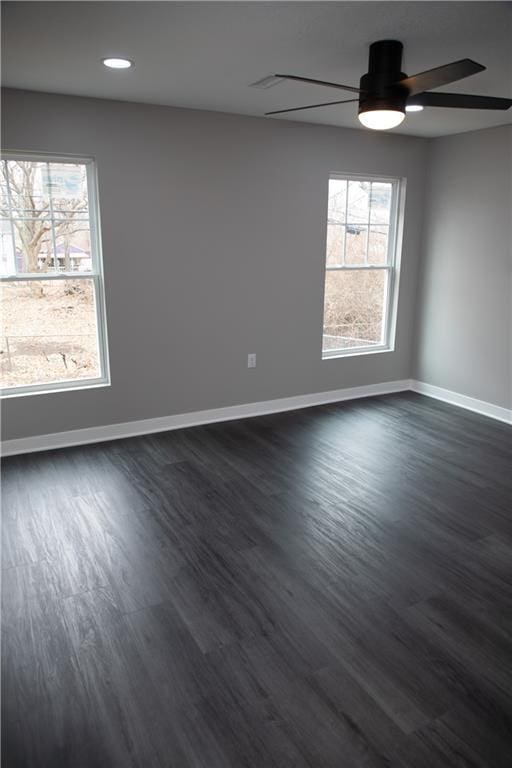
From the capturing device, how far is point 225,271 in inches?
179

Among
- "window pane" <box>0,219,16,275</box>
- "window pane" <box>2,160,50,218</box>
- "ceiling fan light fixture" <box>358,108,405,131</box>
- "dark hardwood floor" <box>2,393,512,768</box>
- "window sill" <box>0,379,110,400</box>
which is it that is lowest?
"dark hardwood floor" <box>2,393,512,768</box>

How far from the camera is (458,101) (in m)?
2.65

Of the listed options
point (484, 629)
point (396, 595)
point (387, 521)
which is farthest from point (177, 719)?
point (387, 521)

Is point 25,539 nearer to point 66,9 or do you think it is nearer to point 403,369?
point 66,9

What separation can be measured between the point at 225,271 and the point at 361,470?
198 cm

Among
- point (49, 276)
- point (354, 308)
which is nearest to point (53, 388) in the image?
point (49, 276)

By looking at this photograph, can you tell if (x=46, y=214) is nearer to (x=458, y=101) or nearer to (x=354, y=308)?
(x=458, y=101)

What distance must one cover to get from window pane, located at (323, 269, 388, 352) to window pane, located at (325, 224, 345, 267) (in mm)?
111

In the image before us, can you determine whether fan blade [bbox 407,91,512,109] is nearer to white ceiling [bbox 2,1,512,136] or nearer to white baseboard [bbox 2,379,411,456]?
white ceiling [bbox 2,1,512,136]

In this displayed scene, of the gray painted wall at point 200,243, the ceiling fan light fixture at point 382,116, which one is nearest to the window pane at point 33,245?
the gray painted wall at point 200,243

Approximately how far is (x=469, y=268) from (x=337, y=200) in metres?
1.38

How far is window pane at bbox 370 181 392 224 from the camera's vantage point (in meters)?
5.25

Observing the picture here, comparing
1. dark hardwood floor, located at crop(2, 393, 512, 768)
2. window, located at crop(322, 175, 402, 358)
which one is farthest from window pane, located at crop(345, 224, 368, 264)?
dark hardwood floor, located at crop(2, 393, 512, 768)

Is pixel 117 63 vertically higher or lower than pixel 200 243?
higher
